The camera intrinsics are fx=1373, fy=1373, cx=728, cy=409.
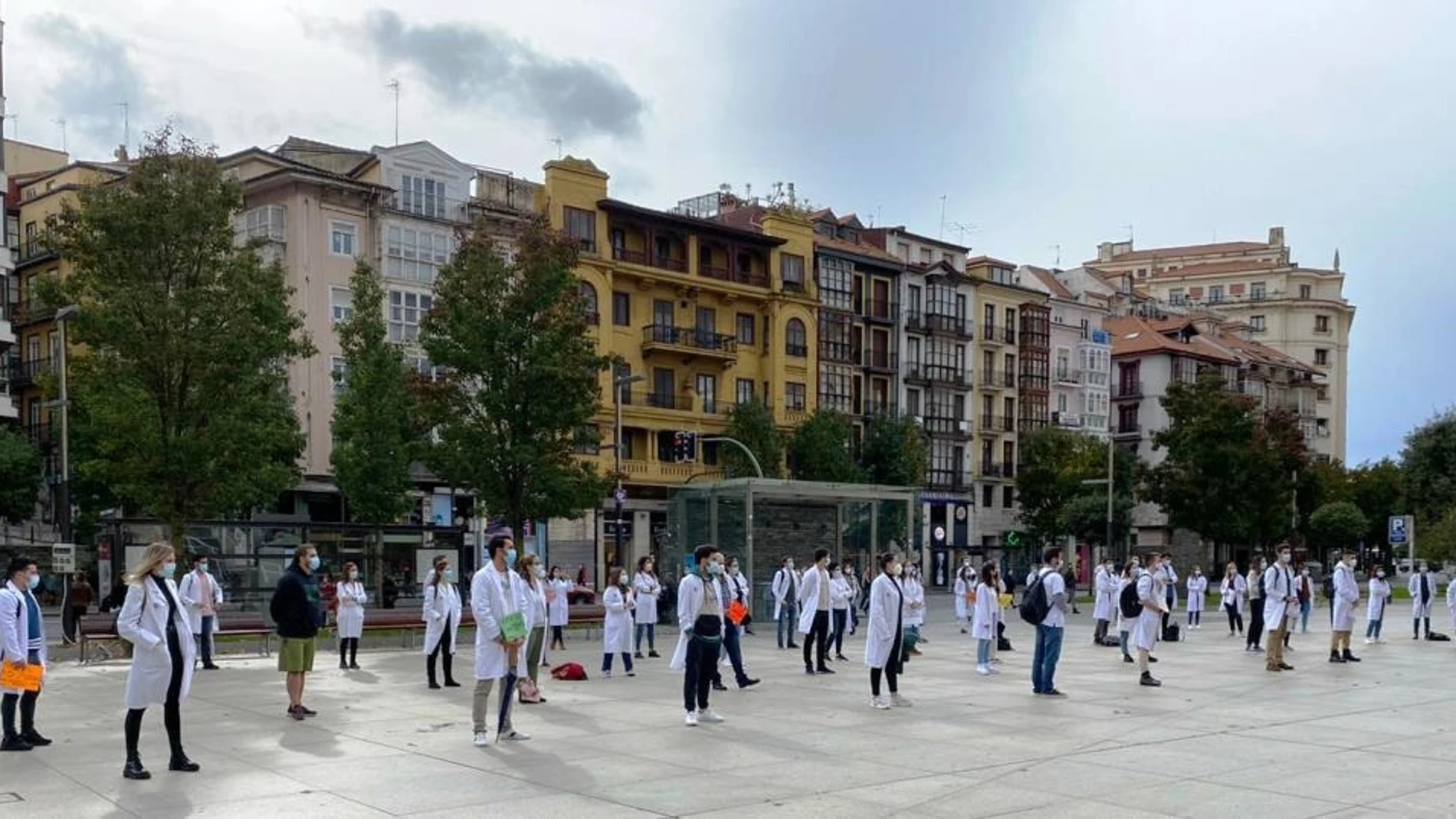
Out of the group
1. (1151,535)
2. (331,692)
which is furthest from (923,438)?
(331,692)

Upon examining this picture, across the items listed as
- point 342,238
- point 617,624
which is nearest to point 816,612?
point 617,624

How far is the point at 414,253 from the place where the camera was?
2147 inches

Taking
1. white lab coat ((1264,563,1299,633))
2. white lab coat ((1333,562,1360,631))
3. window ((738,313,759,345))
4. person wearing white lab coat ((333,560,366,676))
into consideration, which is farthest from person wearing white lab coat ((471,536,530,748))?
window ((738,313,759,345))

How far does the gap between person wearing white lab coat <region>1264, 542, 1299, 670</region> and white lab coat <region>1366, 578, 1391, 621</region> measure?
25.7 ft

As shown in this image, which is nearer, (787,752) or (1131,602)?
(787,752)

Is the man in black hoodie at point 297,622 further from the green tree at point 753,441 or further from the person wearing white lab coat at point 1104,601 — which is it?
the green tree at point 753,441

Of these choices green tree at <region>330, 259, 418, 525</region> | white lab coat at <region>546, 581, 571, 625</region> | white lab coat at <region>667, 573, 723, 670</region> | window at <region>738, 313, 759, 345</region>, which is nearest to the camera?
white lab coat at <region>667, 573, 723, 670</region>

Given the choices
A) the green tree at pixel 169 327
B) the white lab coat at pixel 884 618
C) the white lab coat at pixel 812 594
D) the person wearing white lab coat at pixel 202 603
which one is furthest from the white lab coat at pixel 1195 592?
the person wearing white lab coat at pixel 202 603

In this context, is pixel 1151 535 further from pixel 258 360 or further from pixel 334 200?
pixel 258 360

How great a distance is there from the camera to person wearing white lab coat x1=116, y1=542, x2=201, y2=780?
1067 cm

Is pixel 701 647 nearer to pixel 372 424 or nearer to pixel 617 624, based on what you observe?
pixel 617 624

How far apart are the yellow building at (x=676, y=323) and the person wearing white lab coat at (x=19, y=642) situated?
41.4 m

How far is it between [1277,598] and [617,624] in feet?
33.3

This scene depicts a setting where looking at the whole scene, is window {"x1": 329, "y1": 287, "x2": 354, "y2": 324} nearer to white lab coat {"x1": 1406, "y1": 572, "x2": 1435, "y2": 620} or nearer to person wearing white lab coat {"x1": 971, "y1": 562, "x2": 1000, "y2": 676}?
person wearing white lab coat {"x1": 971, "y1": 562, "x2": 1000, "y2": 676}
